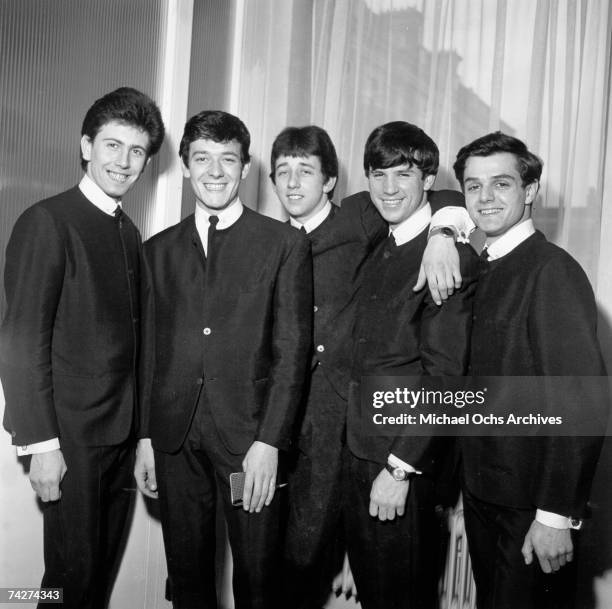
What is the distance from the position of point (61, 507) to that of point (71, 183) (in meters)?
1.04

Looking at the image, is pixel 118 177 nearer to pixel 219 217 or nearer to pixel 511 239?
pixel 219 217

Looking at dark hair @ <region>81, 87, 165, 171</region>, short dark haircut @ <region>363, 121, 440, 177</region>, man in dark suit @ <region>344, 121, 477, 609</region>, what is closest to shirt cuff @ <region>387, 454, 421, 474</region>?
man in dark suit @ <region>344, 121, 477, 609</region>

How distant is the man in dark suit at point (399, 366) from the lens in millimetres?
1635

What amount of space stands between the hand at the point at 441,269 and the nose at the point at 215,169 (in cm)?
61

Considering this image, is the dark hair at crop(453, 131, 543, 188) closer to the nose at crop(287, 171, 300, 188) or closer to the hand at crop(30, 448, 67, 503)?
the nose at crop(287, 171, 300, 188)

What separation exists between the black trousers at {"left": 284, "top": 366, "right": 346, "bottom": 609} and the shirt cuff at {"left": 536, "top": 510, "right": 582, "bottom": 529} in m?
0.62

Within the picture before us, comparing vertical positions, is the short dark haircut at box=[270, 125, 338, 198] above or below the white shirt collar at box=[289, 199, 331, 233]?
above

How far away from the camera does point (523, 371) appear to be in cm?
154

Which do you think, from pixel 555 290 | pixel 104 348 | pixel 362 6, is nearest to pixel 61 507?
pixel 104 348

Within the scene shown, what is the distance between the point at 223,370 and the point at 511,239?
83 centimetres

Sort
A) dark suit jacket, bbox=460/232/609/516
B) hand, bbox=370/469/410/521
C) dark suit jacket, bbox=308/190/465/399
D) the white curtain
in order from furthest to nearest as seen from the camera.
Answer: the white curtain, dark suit jacket, bbox=308/190/465/399, hand, bbox=370/469/410/521, dark suit jacket, bbox=460/232/609/516

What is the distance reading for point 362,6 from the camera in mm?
2531

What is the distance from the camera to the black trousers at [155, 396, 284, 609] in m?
1.68

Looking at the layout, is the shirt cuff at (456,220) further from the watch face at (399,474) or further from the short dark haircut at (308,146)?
the watch face at (399,474)
